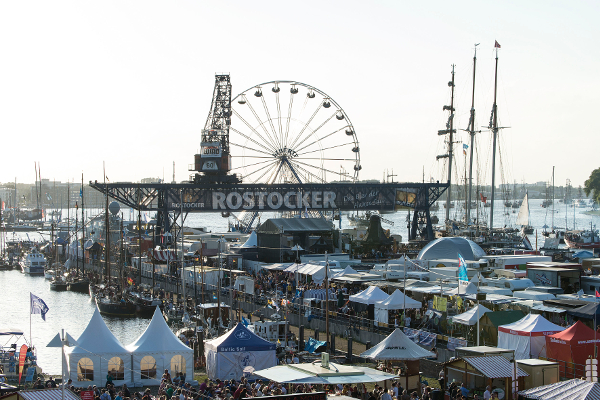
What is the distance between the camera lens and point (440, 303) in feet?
107

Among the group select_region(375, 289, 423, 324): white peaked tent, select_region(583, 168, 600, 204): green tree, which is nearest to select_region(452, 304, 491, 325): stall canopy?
select_region(375, 289, 423, 324): white peaked tent

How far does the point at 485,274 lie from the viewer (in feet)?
139

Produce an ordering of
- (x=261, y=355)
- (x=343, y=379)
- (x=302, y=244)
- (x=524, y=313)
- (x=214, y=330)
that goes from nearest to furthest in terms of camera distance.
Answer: (x=343, y=379) → (x=261, y=355) → (x=524, y=313) → (x=214, y=330) → (x=302, y=244)

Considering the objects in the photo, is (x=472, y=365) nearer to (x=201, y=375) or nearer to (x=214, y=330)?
(x=201, y=375)

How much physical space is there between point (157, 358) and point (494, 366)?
1320cm

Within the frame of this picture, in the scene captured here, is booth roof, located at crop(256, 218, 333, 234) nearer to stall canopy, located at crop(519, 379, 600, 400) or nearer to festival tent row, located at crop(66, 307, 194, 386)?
festival tent row, located at crop(66, 307, 194, 386)

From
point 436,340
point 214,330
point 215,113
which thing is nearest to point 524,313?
point 436,340

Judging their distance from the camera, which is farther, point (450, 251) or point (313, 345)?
point (450, 251)

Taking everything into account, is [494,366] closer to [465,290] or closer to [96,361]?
[465,290]

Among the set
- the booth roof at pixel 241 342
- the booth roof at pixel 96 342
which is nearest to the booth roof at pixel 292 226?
the booth roof at pixel 241 342

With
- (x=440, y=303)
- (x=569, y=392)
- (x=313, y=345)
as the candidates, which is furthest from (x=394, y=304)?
(x=569, y=392)

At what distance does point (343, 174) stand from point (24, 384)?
57.3m

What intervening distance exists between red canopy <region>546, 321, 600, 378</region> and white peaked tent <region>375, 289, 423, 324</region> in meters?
9.54

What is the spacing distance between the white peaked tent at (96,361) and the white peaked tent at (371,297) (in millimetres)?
12971
